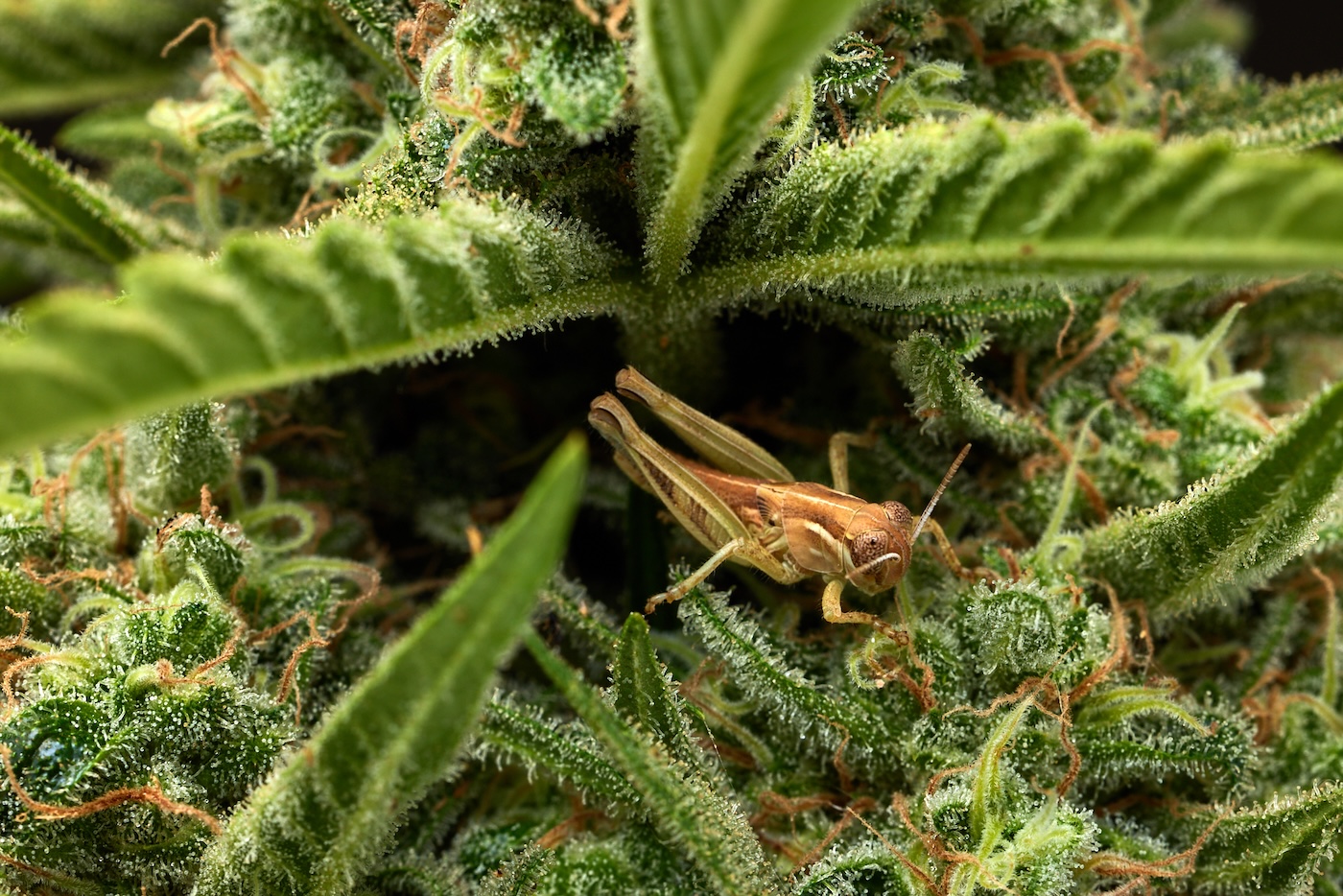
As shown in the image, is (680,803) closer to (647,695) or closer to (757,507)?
(647,695)

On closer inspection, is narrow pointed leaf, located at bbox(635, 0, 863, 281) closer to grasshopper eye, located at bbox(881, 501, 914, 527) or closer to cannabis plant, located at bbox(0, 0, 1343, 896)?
cannabis plant, located at bbox(0, 0, 1343, 896)

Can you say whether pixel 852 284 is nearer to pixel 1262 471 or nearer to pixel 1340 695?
pixel 1262 471

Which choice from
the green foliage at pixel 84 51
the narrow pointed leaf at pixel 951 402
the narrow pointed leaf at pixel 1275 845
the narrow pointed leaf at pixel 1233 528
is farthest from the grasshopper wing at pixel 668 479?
the green foliage at pixel 84 51

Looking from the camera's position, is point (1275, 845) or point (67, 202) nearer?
point (1275, 845)

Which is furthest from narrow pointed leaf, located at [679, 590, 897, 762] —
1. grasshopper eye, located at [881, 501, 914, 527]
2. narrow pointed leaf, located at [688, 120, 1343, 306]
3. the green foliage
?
the green foliage

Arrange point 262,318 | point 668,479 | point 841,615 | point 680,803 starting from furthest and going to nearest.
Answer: point 668,479
point 841,615
point 680,803
point 262,318

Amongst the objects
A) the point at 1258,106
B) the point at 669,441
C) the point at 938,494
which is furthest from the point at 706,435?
the point at 1258,106
